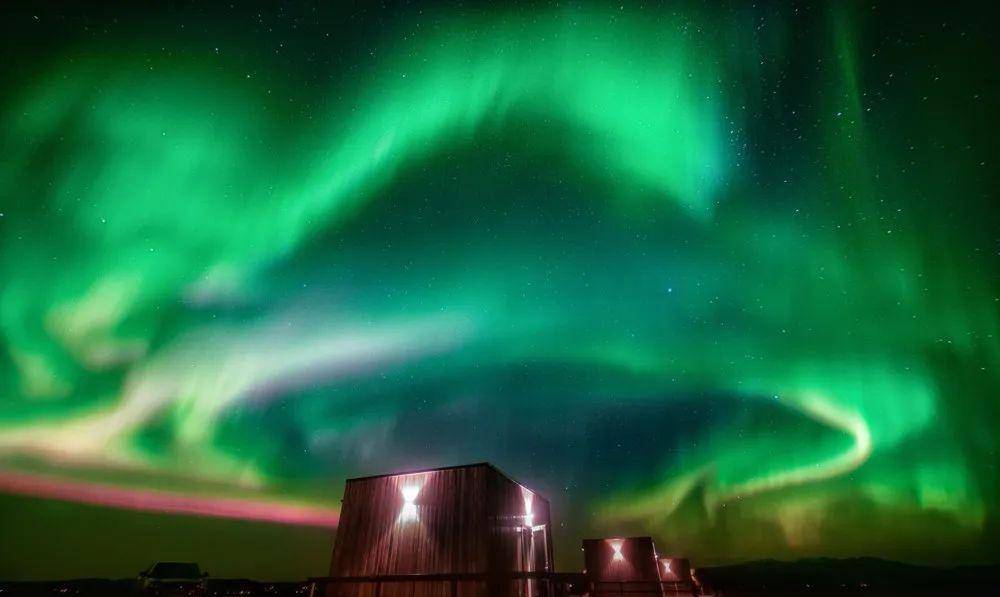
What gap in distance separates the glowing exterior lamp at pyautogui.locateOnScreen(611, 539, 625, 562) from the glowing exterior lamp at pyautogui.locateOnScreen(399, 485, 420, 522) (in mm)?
20686

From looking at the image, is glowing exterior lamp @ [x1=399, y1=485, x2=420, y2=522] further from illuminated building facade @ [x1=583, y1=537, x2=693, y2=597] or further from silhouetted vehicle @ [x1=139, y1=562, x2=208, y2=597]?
silhouetted vehicle @ [x1=139, y1=562, x2=208, y2=597]

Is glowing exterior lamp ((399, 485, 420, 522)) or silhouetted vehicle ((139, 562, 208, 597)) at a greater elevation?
glowing exterior lamp ((399, 485, 420, 522))

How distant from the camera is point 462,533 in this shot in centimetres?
1379

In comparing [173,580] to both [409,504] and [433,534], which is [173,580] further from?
[433,534]

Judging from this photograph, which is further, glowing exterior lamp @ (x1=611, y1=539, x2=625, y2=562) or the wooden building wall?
glowing exterior lamp @ (x1=611, y1=539, x2=625, y2=562)

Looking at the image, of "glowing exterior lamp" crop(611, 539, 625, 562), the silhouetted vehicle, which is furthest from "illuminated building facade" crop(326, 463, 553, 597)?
the silhouetted vehicle

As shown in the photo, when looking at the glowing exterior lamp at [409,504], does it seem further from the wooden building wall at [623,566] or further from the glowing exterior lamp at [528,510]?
the wooden building wall at [623,566]

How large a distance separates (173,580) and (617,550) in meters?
43.0

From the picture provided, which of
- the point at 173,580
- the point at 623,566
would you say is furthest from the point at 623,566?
the point at 173,580

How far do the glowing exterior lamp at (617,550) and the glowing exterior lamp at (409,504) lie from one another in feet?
67.9

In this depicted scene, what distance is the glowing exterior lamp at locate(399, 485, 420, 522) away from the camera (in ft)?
48.4

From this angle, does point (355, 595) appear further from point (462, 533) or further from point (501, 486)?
point (501, 486)

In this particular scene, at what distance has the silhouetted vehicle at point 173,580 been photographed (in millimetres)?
42938

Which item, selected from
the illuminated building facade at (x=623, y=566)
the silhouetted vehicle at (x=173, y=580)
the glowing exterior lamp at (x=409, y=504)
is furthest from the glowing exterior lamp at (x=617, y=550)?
the silhouetted vehicle at (x=173, y=580)
